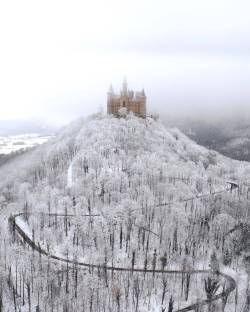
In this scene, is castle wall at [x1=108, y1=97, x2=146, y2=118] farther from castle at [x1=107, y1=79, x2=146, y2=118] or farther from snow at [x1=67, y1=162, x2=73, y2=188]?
snow at [x1=67, y1=162, x2=73, y2=188]

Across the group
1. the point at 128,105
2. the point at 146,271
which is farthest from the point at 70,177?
the point at 128,105

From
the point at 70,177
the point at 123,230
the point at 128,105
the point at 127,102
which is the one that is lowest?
the point at 123,230

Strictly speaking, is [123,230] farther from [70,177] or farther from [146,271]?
[70,177]

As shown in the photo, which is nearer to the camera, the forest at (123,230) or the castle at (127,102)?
the forest at (123,230)

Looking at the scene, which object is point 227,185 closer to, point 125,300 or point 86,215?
point 86,215

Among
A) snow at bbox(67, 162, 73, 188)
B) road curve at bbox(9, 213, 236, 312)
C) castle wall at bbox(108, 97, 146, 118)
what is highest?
castle wall at bbox(108, 97, 146, 118)

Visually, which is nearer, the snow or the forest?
the forest

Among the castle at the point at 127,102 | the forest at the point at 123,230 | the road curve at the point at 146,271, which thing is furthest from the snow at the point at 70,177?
the castle at the point at 127,102

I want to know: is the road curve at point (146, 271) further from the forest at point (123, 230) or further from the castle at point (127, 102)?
the castle at point (127, 102)

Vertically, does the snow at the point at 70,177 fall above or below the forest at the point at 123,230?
above

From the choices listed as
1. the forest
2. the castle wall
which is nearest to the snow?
the forest
